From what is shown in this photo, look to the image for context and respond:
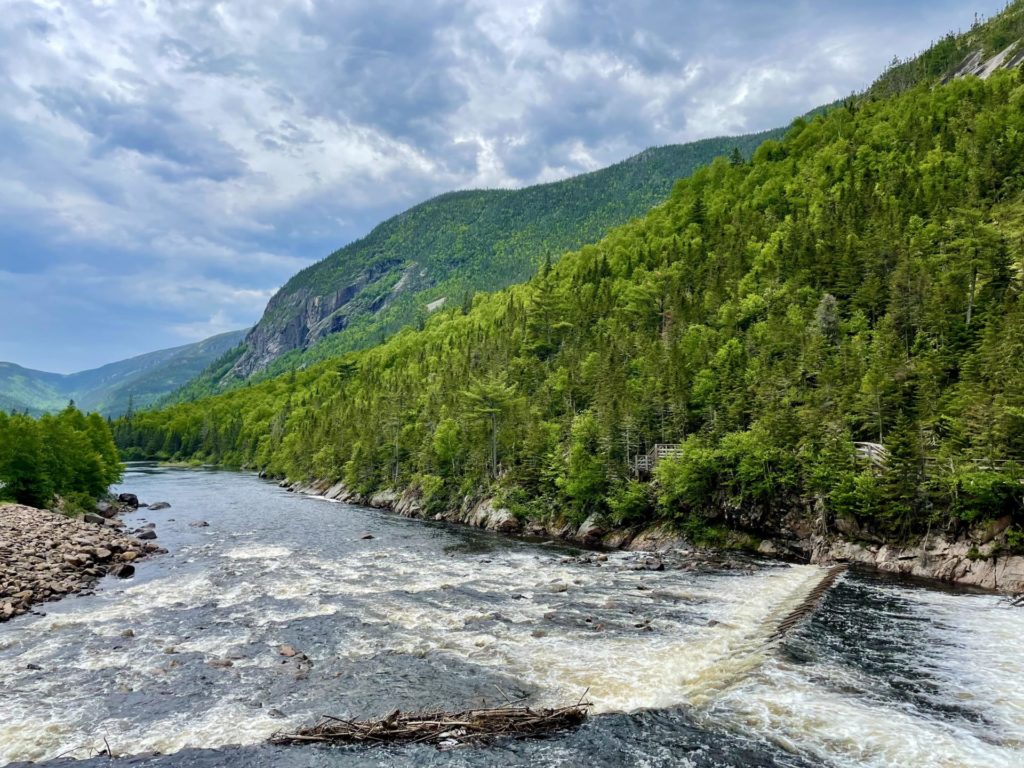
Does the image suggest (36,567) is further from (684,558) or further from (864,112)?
(864,112)

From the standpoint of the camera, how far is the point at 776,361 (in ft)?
223

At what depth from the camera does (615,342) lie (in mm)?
92688

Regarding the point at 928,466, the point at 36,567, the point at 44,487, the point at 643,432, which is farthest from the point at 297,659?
the point at 44,487

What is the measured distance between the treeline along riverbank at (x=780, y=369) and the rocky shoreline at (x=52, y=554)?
126 feet

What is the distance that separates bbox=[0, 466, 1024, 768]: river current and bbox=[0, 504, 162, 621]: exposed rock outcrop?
177cm

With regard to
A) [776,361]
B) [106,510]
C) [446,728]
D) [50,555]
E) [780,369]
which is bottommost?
[446,728]

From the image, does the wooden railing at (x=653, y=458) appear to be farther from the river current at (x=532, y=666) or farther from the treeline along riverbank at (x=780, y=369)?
the river current at (x=532, y=666)

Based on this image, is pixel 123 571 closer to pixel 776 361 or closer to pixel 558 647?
pixel 558 647

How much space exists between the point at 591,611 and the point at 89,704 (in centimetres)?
2270

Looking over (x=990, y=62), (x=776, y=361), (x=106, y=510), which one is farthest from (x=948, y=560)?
(x=990, y=62)

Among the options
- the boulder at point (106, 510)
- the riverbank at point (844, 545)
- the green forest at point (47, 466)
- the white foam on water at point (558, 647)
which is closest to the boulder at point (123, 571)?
the white foam on water at point (558, 647)

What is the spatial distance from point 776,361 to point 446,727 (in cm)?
6089

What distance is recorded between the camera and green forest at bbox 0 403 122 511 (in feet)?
199

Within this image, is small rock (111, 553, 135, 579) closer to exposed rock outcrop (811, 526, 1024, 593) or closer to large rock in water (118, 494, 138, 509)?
large rock in water (118, 494, 138, 509)
